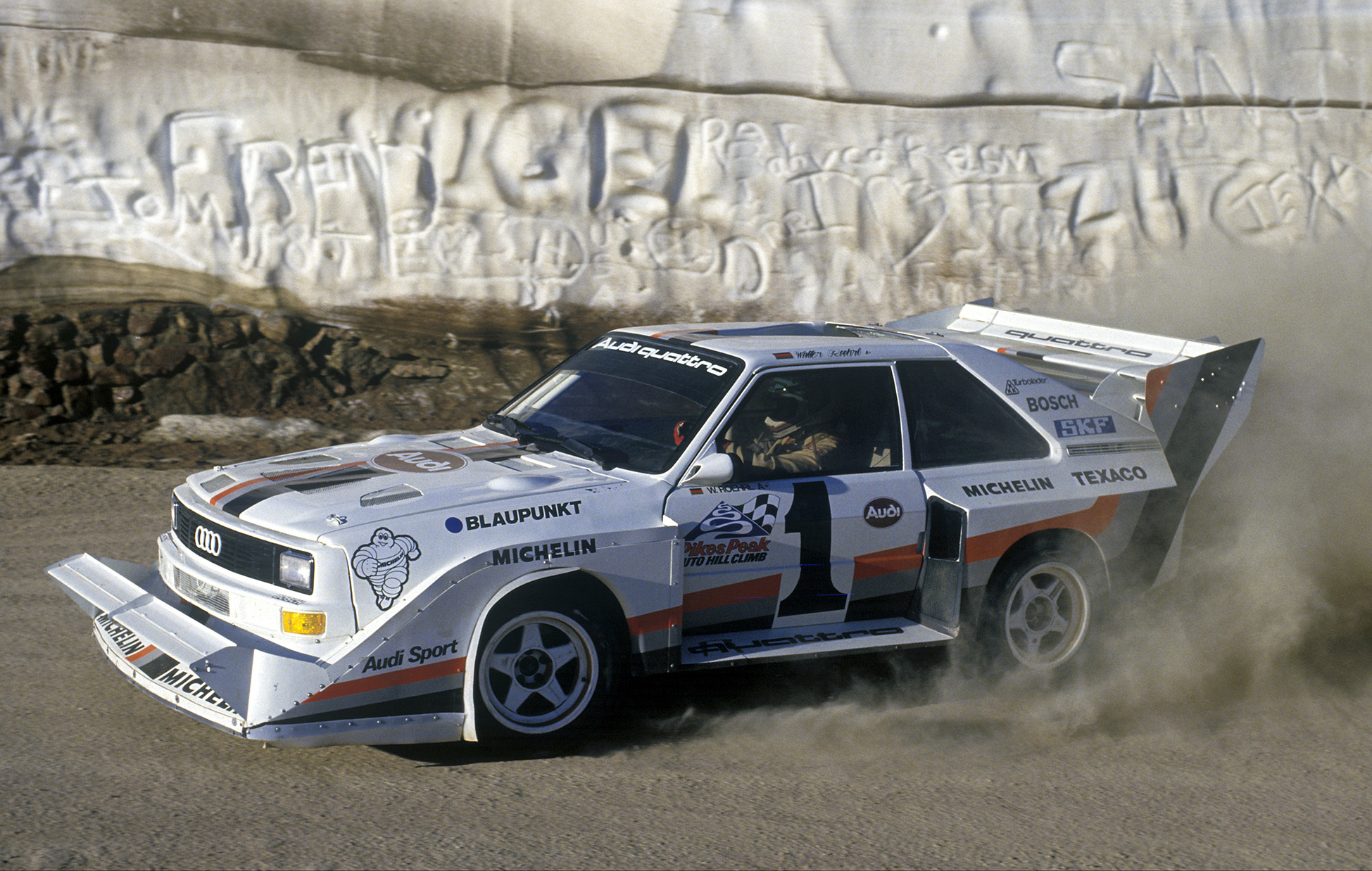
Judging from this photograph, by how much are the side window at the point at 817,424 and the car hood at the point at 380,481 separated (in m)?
0.60

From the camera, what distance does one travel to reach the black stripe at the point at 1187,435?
5.70m

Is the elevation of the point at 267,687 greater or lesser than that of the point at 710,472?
lesser

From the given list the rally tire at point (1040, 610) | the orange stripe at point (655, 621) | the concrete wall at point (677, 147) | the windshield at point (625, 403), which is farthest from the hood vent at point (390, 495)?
the concrete wall at point (677, 147)

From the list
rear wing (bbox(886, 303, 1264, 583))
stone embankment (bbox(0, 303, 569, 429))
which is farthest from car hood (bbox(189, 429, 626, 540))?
stone embankment (bbox(0, 303, 569, 429))

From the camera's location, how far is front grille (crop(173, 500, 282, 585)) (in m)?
4.25

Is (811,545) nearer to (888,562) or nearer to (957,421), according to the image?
(888,562)

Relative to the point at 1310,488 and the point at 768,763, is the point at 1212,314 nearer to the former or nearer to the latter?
the point at 1310,488

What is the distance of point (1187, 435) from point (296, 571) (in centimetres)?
403

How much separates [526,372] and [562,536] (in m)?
6.95

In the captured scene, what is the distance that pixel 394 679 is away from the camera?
4066 mm

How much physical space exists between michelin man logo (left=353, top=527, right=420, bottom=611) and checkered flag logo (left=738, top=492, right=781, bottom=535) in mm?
1300

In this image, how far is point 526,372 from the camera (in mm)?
11164

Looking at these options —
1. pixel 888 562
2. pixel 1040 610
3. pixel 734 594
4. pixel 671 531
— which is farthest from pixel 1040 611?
pixel 671 531

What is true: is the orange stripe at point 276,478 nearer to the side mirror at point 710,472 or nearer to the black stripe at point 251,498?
the black stripe at point 251,498
